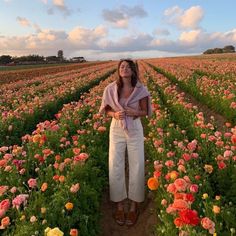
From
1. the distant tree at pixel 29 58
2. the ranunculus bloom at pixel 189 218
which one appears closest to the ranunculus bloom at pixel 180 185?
the ranunculus bloom at pixel 189 218

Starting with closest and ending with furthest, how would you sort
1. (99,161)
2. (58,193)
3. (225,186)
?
(58,193) → (225,186) → (99,161)

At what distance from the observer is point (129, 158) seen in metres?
5.96

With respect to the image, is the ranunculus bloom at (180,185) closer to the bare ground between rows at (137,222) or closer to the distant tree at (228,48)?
the bare ground between rows at (137,222)

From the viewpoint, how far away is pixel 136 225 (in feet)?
19.6

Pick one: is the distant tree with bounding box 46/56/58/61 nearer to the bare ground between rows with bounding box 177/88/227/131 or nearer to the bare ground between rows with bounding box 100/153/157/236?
the bare ground between rows with bounding box 177/88/227/131

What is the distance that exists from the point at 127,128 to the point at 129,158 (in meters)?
0.51

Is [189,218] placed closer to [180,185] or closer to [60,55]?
[180,185]

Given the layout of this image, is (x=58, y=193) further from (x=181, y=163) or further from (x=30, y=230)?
(x=181, y=163)

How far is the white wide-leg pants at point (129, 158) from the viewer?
5.84 meters

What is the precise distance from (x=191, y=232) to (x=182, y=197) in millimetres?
331

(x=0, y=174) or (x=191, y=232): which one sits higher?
(x=191, y=232)

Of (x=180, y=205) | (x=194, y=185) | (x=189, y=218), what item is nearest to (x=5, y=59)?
(x=194, y=185)

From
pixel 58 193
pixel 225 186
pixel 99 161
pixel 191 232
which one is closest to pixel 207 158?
pixel 225 186

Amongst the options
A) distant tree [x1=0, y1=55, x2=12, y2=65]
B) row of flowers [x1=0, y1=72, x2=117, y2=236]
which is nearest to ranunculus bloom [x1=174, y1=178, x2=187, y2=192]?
row of flowers [x1=0, y1=72, x2=117, y2=236]
